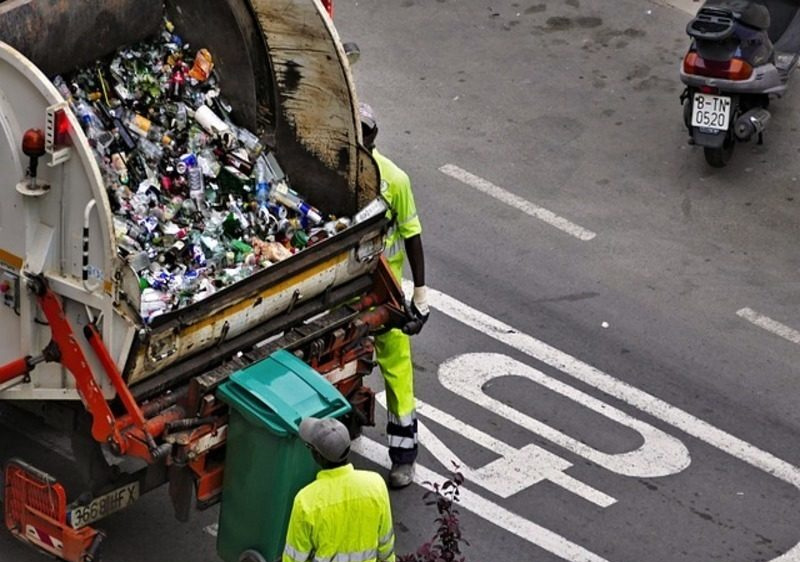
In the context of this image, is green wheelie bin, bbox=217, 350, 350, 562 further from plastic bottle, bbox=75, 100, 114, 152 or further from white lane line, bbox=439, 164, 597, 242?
white lane line, bbox=439, 164, 597, 242

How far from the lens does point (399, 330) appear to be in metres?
8.92

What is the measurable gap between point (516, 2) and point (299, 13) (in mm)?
5803

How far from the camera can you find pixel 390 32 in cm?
1371

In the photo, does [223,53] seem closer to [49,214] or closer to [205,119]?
[205,119]

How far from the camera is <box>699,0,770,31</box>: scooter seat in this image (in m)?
11.7

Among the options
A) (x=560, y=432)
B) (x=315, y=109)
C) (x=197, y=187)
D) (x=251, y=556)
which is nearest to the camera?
(x=251, y=556)

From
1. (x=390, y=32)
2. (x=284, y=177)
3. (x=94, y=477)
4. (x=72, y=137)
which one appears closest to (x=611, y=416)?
(x=284, y=177)

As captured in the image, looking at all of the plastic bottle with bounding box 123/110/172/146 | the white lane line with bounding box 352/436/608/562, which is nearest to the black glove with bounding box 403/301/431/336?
the white lane line with bounding box 352/436/608/562

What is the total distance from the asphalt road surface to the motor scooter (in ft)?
1.14

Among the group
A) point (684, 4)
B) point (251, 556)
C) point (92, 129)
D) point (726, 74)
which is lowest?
point (251, 556)

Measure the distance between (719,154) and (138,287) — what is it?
5448mm

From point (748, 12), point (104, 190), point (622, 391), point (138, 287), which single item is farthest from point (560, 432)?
point (748, 12)

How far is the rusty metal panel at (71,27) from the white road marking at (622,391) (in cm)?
254

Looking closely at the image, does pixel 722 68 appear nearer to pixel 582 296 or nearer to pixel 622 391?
pixel 582 296
